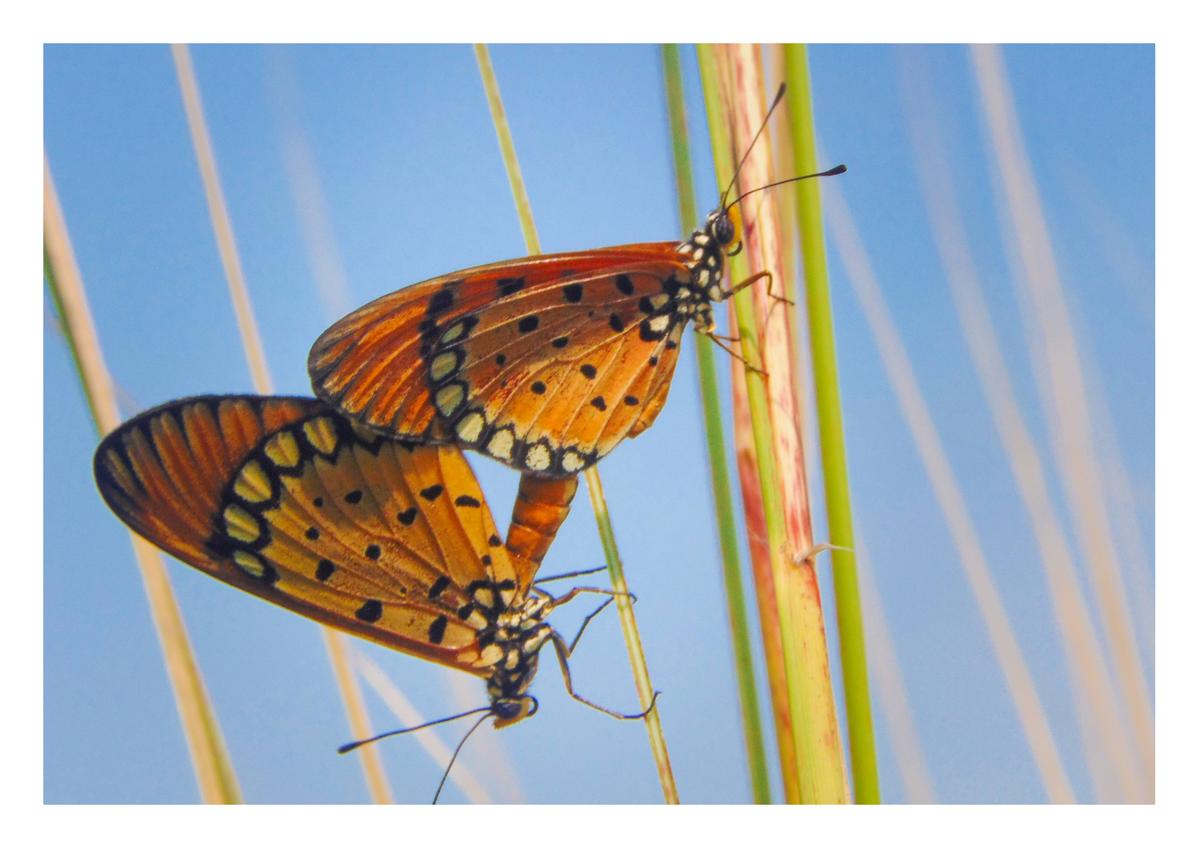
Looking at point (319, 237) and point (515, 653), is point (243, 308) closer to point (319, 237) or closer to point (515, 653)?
point (319, 237)

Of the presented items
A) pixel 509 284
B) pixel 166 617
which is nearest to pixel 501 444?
pixel 509 284

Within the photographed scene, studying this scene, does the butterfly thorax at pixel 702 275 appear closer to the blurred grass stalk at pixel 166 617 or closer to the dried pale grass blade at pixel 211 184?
the dried pale grass blade at pixel 211 184

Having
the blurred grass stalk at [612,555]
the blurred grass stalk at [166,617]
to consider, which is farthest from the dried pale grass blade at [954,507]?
the blurred grass stalk at [166,617]

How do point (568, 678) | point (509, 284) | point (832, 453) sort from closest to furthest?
point (832, 453) → point (509, 284) → point (568, 678)

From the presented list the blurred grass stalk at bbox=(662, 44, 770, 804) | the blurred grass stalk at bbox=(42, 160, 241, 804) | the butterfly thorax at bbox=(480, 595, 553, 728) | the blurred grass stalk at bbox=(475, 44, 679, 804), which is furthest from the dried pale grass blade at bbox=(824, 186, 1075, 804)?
the blurred grass stalk at bbox=(42, 160, 241, 804)

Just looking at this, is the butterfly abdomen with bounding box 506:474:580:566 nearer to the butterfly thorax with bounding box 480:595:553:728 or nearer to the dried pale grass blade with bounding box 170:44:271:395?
the butterfly thorax with bounding box 480:595:553:728
